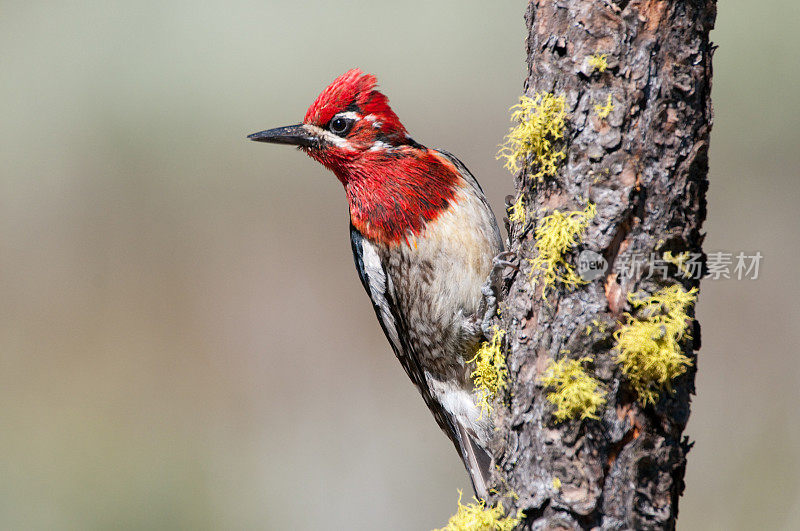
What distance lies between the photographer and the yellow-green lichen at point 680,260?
1812 mm

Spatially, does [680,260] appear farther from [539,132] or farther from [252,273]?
[252,273]

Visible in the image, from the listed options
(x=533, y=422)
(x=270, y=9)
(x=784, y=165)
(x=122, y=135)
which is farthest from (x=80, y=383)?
(x=784, y=165)

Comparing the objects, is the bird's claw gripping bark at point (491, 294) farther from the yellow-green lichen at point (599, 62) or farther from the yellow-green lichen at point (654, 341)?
the yellow-green lichen at point (599, 62)

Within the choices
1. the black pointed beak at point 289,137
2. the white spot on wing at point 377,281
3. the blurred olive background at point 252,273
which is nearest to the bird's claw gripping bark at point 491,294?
the white spot on wing at point 377,281

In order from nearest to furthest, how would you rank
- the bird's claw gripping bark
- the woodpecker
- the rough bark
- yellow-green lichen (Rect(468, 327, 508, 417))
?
the rough bark < yellow-green lichen (Rect(468, 327, 508, 417)) < the bird's claw gripping bark < the woodpecker

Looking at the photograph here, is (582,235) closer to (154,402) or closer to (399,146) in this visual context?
(399,146)

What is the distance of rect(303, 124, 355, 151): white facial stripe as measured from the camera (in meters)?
3.05

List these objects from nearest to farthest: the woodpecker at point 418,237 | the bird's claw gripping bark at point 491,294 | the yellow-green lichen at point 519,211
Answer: the yellow-green lichen at point 519,211, the bird's claw gripping bark at point 491,294, the woodpecker at point 418,237

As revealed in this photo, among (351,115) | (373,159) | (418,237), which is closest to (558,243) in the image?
(418,237)

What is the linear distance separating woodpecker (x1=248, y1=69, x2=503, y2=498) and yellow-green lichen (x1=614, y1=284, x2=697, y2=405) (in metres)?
0.97

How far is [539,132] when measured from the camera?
6.34ft

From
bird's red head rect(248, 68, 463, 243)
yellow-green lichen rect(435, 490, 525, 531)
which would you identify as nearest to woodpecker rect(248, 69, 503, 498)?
bird's red head rect(248, 68, 463, 243)

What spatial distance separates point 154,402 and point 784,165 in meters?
5.38

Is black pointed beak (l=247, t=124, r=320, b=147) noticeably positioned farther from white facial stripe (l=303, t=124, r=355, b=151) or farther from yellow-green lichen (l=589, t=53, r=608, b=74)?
yellow-green lichen (l=589, t=53, r=608, b=74)
